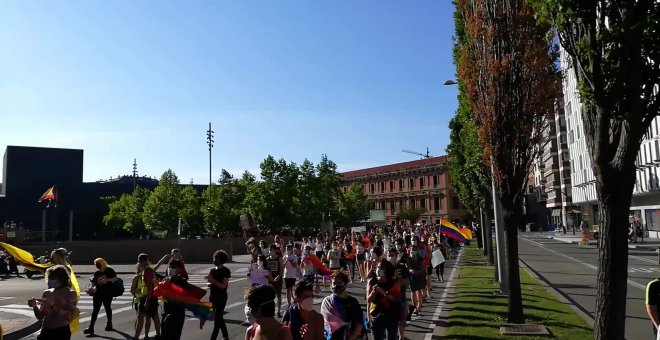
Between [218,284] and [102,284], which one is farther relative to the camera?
[102,284]

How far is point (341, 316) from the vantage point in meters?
6.48

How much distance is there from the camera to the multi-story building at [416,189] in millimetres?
96250

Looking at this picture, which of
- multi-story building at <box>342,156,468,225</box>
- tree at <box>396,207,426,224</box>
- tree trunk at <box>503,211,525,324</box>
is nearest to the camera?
tree trunk at <box>503,211,525,324</box>

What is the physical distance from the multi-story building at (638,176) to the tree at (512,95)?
14631mm

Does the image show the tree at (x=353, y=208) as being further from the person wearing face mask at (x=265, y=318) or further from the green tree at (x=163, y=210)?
the person wearing face mask at (x=265, y=318)

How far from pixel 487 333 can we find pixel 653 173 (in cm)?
3991

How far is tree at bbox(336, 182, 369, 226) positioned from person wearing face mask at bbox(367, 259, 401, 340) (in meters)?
66.7

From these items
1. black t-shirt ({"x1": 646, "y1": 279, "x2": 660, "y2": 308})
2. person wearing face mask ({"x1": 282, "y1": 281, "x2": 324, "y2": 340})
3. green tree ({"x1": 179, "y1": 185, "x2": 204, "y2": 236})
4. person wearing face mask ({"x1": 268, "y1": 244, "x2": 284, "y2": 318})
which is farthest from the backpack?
green tree ({"x1": 179, "y1": 185, "x2": 204, "y2": 236})

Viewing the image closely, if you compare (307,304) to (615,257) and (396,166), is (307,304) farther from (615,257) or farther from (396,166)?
(396,166)

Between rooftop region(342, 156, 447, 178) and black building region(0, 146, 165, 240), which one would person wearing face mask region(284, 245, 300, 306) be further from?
rooftop region(342, 156, 447, 178)

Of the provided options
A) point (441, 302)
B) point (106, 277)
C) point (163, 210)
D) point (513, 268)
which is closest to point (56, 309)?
point (106, 277)

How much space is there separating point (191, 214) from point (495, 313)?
52425 millimetres

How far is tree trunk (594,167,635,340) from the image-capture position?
6375mm

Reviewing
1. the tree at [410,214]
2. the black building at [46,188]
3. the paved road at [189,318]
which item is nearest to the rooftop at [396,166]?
the tree at [410,214]
